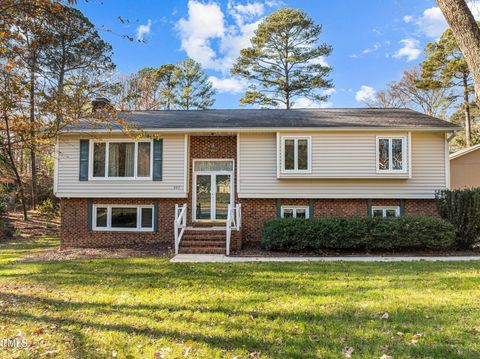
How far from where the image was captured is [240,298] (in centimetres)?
496

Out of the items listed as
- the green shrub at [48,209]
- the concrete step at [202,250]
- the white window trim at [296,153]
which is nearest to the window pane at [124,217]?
the concrete step at [202,250]

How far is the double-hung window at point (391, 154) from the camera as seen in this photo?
10.9 metres

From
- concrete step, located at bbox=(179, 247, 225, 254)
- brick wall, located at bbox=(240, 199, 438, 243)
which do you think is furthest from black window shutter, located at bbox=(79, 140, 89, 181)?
brick wall, located at bbox=(240, 199, 438, 243)

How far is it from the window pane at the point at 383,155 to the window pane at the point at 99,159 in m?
9.78

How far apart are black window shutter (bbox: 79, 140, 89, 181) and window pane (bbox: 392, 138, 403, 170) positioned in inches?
427

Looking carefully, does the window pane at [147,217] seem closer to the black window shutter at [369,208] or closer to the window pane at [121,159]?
the window pane at [121,159]

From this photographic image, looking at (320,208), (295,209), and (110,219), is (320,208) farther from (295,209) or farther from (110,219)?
(110,219)

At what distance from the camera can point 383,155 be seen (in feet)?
36.1

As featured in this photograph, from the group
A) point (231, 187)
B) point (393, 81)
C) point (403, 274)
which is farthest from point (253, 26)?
point (403, 274)

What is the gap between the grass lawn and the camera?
132 inches

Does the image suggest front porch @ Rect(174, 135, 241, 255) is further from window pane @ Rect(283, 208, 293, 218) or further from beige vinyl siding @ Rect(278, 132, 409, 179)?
beige vinyl siding @ Rect(278, 132, 409, 179)

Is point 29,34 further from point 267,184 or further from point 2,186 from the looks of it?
point 2,186

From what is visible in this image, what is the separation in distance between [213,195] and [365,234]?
18.0ft

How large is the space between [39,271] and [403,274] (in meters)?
7.99
